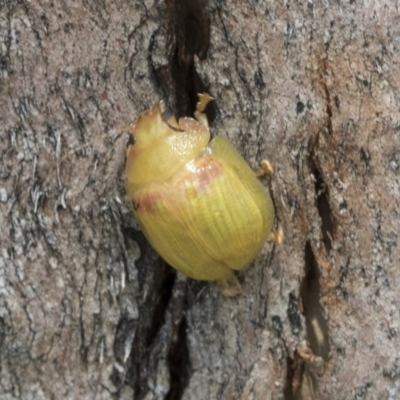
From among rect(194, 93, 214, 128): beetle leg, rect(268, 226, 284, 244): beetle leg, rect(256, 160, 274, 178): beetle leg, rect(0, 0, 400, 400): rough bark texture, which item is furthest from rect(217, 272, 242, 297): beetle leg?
rect(194, 93, 214, 128): beetle leg

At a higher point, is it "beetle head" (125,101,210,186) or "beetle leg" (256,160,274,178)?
"beetle head" (125,101,210,186)

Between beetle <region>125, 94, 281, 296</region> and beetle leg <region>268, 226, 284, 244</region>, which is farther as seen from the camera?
beetle leg <region>268, 226, 284, 244</region>

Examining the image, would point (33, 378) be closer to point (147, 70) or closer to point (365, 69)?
point (147, 70)

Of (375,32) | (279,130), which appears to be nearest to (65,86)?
(279,130)

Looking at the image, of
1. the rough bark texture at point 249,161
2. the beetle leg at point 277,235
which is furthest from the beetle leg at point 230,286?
→ the beetle leg at point 277,235

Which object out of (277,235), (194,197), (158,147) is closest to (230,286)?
(277,235)

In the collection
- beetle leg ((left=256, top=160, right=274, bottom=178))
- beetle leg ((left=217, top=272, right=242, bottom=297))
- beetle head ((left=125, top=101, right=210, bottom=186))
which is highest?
beetle head ((left=125, top=101, right=210, bottom=186))

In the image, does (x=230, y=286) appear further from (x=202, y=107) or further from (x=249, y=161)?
(x=202, y=107)

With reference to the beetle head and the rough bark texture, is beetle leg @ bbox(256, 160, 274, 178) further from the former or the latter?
the beetle head
